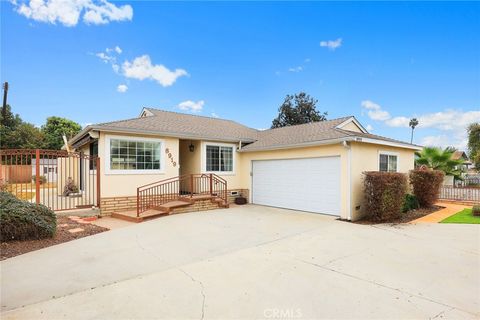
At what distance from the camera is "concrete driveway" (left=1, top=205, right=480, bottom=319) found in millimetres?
3395

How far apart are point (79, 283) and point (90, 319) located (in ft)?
4.39

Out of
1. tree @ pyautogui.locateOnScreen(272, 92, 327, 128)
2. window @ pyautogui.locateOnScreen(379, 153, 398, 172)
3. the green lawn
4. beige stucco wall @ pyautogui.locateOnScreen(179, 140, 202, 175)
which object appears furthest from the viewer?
tree @ pyautogui.locateOnScreen(272, 92, 327, 128)

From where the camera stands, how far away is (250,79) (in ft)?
63.9

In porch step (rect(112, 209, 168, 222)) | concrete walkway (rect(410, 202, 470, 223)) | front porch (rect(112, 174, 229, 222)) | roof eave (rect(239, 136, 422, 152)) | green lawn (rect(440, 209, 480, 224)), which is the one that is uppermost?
roof eave (rect(239, 136, 422, 152))

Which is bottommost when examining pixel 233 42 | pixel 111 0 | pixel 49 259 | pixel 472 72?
Answer: pixel 49 259

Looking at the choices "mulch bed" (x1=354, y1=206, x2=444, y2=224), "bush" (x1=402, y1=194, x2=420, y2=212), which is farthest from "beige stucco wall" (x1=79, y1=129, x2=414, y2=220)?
"bush" (x1=402, y1=194, x2=420, y2=212)

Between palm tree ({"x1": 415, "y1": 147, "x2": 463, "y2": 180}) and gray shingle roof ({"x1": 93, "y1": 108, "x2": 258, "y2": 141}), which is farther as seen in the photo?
palm tree ({"x1": 415, "y1": 147, "x2": 463, "y2": 180})

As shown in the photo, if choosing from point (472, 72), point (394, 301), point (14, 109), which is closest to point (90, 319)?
point (394, 301)

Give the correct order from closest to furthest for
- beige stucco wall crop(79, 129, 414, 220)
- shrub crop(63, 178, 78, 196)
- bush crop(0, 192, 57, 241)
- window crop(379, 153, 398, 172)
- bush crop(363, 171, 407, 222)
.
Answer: bush crop(0, 192, 57, 241), bush crop(363, 171, 407, 222), beige stucco wall crop(79, 129, 414, 220), window crop(379, 153, 398, 172), shrub crop(63, 178, 78, 196)

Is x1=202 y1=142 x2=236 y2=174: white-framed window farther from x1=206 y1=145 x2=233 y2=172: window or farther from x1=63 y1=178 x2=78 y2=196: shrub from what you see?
x1=63 y1=178 x2=78 y2=196: shrub

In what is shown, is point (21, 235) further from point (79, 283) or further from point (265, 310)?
point (265, 310)

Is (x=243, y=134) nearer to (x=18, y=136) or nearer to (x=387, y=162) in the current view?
(x=387, y=162)

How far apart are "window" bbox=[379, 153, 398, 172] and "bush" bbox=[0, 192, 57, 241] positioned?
1178 centimetres

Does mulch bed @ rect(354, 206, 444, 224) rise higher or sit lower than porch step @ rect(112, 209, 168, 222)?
lower
